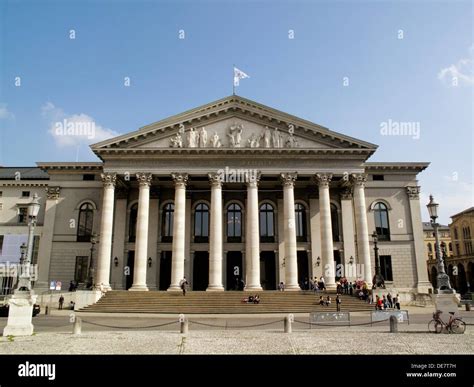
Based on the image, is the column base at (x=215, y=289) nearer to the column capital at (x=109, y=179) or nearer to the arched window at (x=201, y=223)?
the arched window at (x=201, y=223)

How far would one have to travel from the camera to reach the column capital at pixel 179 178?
128 feet

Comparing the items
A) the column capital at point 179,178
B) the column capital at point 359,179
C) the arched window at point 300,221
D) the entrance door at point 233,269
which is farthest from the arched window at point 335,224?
→ the column capital at point 179,178

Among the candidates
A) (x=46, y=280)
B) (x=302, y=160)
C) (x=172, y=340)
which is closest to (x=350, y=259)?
(x=302, y=160)

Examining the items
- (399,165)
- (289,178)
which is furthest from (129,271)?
(399,165)

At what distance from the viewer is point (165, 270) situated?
43094 mm

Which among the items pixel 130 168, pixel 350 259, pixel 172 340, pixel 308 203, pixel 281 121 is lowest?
pixel 172 340

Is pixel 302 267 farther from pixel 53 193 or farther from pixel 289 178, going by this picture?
pixel 53 193

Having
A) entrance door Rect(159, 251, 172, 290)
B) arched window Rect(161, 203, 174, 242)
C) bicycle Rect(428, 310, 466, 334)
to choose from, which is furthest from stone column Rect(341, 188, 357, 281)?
bicycle Rect(428, 310, 466, 334)

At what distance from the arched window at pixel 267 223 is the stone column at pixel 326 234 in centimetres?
712

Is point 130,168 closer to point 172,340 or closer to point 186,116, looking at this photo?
point 186,116

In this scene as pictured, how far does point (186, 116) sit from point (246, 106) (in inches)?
244

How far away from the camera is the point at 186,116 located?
131 feet
